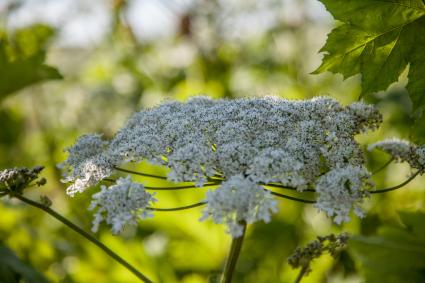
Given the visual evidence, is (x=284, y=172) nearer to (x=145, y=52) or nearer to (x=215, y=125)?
(x=215, y=125)

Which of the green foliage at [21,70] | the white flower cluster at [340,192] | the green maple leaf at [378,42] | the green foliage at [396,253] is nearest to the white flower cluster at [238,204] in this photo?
the white flower cluster at [340,192]

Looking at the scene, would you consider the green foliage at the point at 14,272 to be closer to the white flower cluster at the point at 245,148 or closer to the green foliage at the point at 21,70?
the white flower cluster at the point at 245,148

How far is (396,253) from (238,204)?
69.7 inches

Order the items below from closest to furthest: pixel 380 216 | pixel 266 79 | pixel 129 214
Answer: pixel 129 214 → pixel 380 216 → pixel 266 79

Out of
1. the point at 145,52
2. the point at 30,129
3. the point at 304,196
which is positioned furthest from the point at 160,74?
the point at 30,129

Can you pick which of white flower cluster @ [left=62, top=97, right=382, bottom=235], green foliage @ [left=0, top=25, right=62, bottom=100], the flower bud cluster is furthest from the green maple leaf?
green foliage @ [left=0, top=25, right=62, bottom=100]

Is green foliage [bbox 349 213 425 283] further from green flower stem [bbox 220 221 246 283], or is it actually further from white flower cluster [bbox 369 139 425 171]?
green flower stem [bbox 220 221 246 283]

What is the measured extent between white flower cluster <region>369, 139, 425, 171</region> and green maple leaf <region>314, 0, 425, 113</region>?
0.72ft

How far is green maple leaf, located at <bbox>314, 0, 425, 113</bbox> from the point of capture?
6.70ft

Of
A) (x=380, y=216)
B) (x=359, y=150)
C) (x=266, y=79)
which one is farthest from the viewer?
(x=266, y=79)

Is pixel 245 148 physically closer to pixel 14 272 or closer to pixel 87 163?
pixel 87 163

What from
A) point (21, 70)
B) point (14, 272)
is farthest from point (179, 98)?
point (14, 272)

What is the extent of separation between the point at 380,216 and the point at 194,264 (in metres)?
1.46

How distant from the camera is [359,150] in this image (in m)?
2.06
